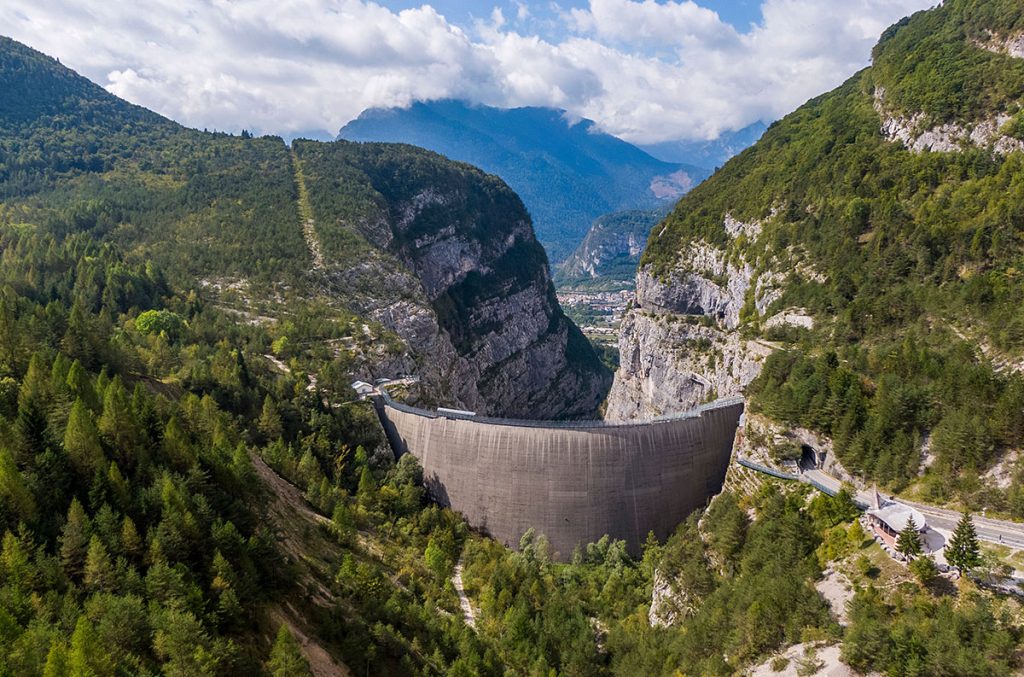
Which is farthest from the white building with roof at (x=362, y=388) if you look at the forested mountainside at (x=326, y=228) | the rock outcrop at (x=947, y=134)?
the rock outcrop at (x=947, y=134)

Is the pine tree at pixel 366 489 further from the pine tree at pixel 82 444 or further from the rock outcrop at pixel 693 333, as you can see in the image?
the rock outcrop at pixel 693 333

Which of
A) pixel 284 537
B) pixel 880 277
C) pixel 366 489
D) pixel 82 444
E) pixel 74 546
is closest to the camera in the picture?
pixel 74 546

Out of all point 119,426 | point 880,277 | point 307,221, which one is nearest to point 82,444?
point 119,426

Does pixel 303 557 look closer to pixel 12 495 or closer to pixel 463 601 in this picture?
pixel 463 601

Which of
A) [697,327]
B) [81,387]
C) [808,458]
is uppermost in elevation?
[697,327]

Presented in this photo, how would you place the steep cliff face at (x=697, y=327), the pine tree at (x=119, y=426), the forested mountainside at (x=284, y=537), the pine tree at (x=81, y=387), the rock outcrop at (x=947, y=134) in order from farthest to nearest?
the steep cliff face at (x=697, y=327)
the rock outcrop at (x=947, y=134)
the pine tree at (x=81, y=387)
the pine tree at (x=119, y=426)
the forested mountainside at (x=284, y=537)

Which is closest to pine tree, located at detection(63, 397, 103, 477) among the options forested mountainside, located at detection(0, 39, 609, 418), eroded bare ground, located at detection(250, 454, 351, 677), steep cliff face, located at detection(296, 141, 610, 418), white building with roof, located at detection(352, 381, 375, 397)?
eroded bare ground, located at detection(250, 454, 351, 677)

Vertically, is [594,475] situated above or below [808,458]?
below
